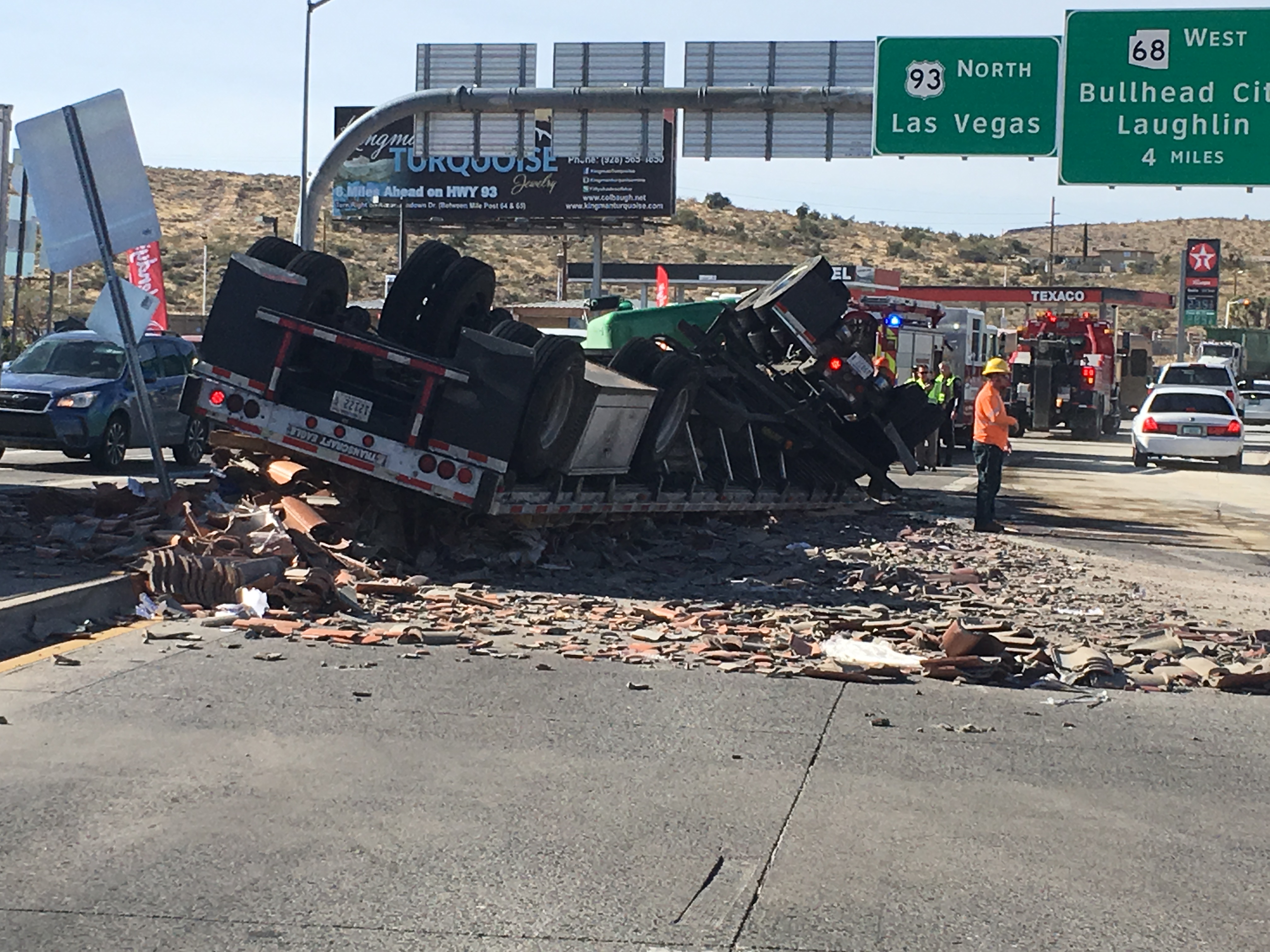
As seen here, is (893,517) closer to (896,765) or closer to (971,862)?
(896,765)

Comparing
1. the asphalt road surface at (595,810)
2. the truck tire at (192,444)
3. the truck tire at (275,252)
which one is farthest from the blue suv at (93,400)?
the asphalt road surface at (595,810)

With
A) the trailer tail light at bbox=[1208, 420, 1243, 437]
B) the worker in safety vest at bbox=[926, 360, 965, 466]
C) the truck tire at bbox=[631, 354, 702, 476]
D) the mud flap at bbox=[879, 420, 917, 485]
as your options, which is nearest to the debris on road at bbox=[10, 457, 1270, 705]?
the truck tire at bbox=[631, 354, 702, 476]

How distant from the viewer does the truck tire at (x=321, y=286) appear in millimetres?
12188

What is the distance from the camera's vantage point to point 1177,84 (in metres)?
24.7

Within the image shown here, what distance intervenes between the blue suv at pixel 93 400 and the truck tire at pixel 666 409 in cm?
640

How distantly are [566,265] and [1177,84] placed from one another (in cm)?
5172

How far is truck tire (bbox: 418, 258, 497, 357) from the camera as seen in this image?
40.6ft

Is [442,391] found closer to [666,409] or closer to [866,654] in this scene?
[666,409]

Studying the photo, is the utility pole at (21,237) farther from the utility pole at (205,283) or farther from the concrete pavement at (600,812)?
the concrete pavement at (600,812)

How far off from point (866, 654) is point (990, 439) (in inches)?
336

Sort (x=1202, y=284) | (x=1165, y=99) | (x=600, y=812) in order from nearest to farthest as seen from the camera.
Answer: (x=600, y=812) < (x=1165, y=99) < (x=1202, y=284)

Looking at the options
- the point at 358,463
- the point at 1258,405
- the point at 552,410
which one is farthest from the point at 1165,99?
the point at 1258,405

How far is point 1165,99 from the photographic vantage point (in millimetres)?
24812

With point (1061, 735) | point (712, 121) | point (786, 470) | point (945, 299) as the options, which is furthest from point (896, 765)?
point (945, 299)
